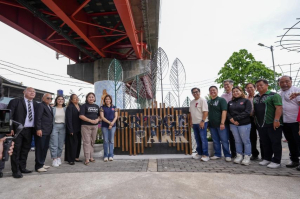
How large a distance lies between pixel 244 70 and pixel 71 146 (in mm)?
22656

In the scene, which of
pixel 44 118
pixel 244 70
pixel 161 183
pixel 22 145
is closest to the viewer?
pixel 161 183

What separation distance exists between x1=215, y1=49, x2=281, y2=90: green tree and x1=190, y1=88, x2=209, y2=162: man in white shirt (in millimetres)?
19107

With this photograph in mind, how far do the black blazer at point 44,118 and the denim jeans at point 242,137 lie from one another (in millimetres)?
4348

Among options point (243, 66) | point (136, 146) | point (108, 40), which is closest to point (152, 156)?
point (136, 146)

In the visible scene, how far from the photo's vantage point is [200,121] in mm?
4406

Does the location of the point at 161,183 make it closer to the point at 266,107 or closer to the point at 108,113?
the point at 108,113

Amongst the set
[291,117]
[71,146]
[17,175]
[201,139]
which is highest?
[291,117]

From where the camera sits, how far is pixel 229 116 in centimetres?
420

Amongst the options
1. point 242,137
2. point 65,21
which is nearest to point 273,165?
point 242,137

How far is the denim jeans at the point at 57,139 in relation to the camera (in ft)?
13.8

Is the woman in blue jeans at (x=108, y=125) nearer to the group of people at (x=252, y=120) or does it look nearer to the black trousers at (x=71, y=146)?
the black trousers at (x=71, y=146)

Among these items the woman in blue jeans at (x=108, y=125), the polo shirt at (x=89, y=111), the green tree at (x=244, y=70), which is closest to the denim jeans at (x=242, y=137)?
the woman in blue jeans at (x=108, y=125)

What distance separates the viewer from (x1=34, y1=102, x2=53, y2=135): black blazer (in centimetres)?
369

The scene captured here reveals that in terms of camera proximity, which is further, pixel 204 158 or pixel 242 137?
pixel 204 158
